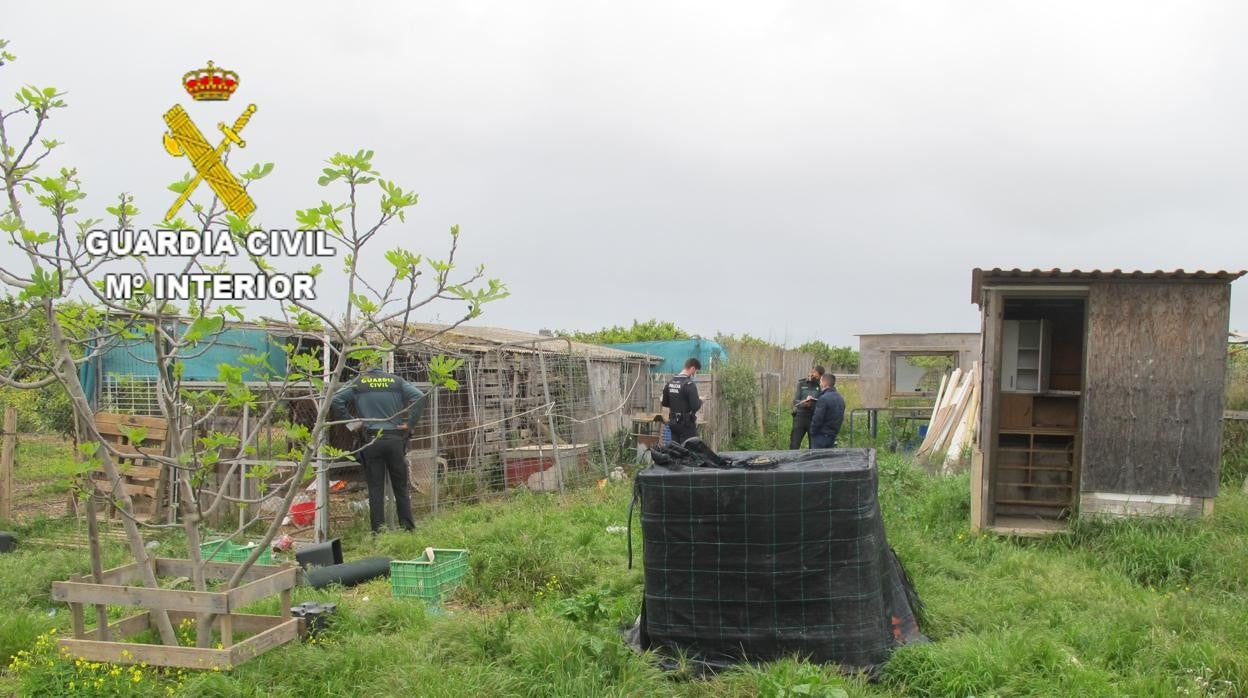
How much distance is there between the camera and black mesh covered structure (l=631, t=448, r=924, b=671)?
15.4ft

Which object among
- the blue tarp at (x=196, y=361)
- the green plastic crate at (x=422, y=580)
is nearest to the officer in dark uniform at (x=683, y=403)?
the blue tarp at (x=196, y=361)

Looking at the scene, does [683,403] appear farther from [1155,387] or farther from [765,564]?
[765,564]

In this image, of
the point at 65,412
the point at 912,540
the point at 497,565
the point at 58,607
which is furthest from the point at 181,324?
the point at 912,540

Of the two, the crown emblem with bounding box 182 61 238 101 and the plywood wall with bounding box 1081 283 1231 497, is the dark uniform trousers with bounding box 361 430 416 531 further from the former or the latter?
the plywood wall with bounding box 1081 283 1231 497

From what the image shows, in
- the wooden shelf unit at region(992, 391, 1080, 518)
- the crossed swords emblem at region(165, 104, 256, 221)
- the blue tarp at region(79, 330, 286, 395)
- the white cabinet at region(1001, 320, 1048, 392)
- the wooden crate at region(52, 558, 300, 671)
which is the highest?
the crossed swords emblem at region(165, 104, 256, 221)

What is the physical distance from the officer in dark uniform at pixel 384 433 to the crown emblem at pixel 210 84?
279 cm

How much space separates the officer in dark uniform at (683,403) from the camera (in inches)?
465

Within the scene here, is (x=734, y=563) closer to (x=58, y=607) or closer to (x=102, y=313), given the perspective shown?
(x=102, y=313)

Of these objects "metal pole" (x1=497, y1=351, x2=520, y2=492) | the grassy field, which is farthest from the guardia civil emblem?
"metal pole" (x1=497, y1=351, x2=520, y2=492)

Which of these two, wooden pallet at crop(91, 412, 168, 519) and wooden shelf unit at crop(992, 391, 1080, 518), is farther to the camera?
wooden shelf unit at crop(992, 391, 1080, 518)

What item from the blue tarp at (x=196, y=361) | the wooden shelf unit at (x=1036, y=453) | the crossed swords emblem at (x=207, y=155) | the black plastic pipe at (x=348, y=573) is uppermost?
the crossed swords emblem at (x=207, y=155)

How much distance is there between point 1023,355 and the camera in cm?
975

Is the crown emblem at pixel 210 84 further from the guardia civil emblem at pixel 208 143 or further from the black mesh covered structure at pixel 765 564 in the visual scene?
the black mesh covered structure at pixel 765 564

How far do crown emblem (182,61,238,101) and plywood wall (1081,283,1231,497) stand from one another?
782cm
